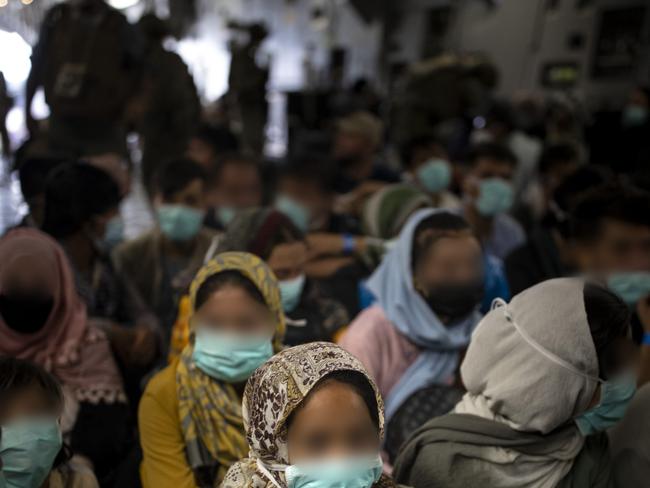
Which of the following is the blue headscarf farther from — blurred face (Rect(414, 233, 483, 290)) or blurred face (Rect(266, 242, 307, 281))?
blurred face (Rect(266, 242, 307, 281))

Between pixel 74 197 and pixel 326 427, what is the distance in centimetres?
217

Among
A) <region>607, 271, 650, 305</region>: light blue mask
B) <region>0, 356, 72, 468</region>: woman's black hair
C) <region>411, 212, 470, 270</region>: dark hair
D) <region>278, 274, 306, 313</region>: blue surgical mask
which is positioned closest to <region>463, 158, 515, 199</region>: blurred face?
<region>607, 271, 650, 305</region>: light blue mask

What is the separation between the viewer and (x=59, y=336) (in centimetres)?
238

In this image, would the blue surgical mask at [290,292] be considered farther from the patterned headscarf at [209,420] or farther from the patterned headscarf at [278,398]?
the patterned headscarf at [278,398]

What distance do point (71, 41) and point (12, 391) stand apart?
3.61 metres

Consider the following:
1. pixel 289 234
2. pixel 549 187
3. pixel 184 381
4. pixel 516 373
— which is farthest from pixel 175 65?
pixel 516 373

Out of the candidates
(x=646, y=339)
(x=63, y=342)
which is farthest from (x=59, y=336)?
(x=646, y=339)

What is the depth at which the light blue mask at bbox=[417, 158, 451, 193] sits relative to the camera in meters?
5.04

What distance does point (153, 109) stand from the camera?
543cm

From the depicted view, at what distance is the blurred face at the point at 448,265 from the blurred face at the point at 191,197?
1630mm

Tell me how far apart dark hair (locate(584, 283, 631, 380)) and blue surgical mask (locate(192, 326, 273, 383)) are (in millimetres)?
869

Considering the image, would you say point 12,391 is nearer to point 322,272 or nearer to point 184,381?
point 184,381

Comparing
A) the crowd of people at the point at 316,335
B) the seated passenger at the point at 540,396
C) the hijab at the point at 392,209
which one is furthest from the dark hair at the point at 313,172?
the seated passenger at the point at 540,396

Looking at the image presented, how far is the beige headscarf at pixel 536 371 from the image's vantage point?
164cm
